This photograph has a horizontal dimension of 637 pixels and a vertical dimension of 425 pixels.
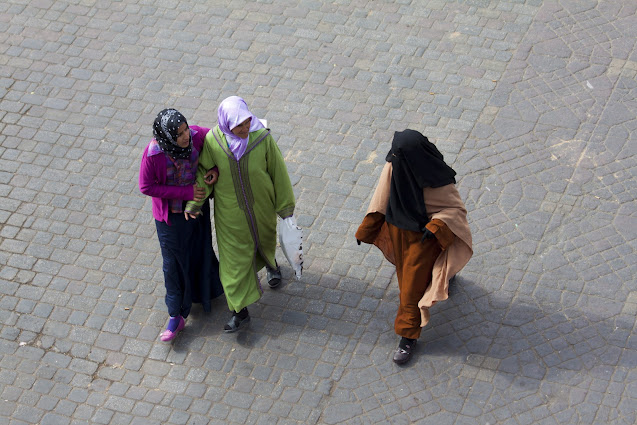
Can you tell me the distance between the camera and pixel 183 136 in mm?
5859

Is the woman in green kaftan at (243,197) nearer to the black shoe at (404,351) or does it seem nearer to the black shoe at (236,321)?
the black shoe at (236,321)

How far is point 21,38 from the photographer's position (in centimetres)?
998

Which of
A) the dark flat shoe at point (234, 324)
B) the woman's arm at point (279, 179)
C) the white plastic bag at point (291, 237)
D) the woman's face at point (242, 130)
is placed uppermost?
the woman's face at point (242, 130)

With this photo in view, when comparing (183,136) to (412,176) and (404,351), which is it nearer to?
(412,176)

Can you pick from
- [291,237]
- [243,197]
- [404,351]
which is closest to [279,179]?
[243,197]

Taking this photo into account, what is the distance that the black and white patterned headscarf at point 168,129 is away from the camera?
18.8 ft

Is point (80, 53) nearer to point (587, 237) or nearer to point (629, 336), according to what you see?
point (587, 237)

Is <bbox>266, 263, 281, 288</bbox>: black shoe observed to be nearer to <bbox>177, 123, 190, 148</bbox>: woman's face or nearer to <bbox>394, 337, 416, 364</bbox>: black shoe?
<bbox>394, 337, 416, 364</bbox>: black shoe

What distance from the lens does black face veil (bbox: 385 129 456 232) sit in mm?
5680

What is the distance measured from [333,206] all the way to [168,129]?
7.98 ft

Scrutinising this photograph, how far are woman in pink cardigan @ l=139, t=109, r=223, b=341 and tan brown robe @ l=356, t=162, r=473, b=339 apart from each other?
1262 millimetres

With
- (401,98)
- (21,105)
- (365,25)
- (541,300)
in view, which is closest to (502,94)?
(401,98)

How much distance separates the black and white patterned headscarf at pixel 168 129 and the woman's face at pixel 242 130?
0.38 metres

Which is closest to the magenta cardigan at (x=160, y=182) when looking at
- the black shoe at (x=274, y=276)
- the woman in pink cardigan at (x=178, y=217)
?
the woman in pink cardigan at (x=178, y=217)
